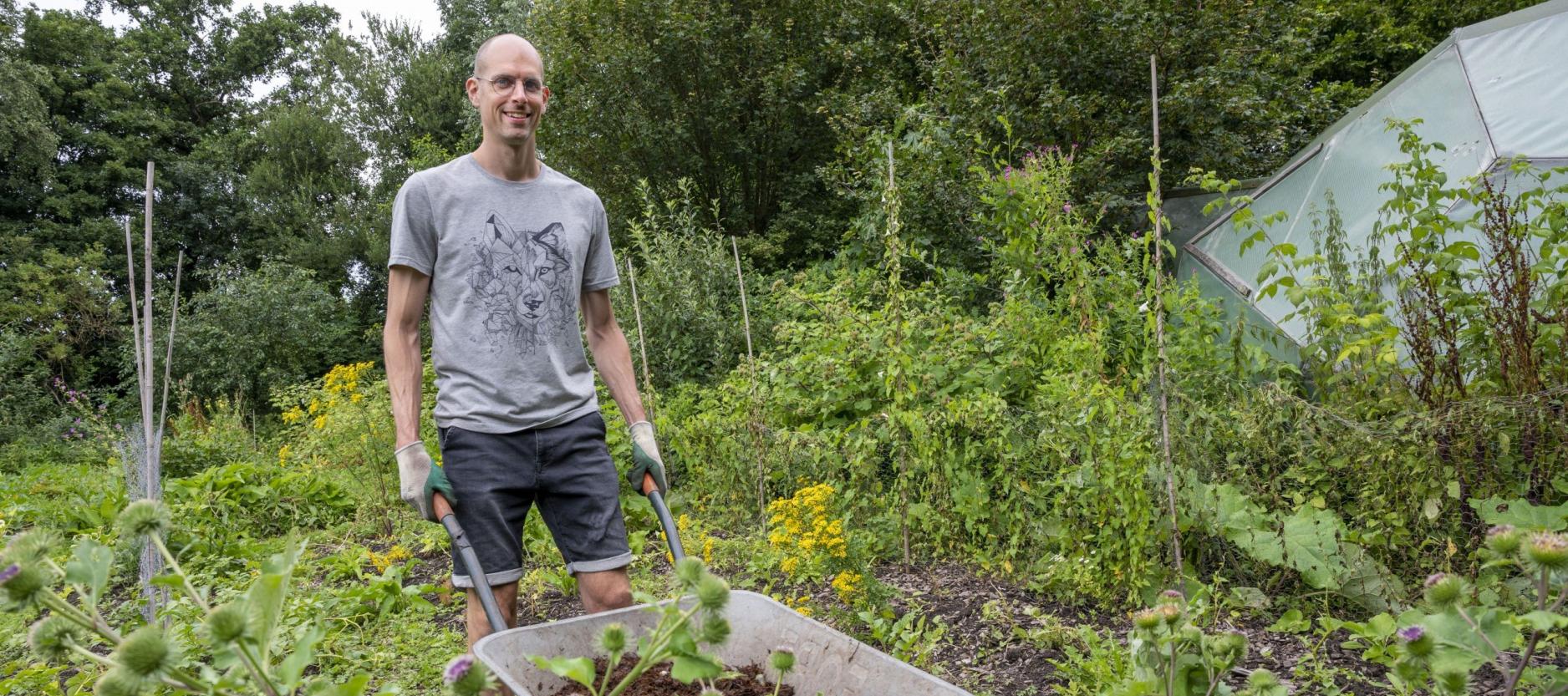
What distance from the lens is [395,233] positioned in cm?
203

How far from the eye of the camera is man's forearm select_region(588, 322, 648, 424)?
2.27m

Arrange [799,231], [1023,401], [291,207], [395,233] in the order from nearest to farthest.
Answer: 1. [395,233]
2. [1023,401]
3. [799,231]
4. [291,207]

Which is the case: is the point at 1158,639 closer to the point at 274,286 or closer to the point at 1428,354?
the point at 1428,354

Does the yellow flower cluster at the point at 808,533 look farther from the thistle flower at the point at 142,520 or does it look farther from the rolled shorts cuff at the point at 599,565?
the thistle flower at the point at 142,520

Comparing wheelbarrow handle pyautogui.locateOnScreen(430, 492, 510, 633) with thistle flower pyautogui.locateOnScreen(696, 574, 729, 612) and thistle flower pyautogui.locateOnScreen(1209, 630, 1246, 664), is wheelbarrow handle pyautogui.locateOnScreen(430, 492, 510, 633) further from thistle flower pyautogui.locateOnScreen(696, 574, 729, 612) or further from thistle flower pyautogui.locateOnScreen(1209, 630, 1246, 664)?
thistle flower pyautogui.locateOnScreen(1209, 630, 1246, 664)

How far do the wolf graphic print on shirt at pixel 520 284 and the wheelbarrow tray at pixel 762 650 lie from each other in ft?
2.06

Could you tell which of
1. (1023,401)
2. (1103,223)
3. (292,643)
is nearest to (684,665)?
(292,643)

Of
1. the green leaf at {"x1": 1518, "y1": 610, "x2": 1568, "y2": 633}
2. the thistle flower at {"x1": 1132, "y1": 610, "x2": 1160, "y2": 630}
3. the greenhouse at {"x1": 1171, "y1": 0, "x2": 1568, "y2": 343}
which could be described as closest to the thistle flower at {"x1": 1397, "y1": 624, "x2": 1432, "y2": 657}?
the green leaf at {"x1": 1518, "y1": 610, "x2": 1568, "y2": 633}

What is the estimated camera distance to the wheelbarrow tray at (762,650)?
5.18 feet

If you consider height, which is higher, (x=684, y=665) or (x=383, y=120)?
(x=383, y=120)

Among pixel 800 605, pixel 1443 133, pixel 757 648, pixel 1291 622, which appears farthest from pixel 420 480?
pixel 1443 133

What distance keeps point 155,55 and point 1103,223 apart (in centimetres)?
2100

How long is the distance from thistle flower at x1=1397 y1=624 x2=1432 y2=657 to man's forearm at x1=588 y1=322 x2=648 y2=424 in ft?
5.10

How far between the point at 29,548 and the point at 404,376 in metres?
1.09
